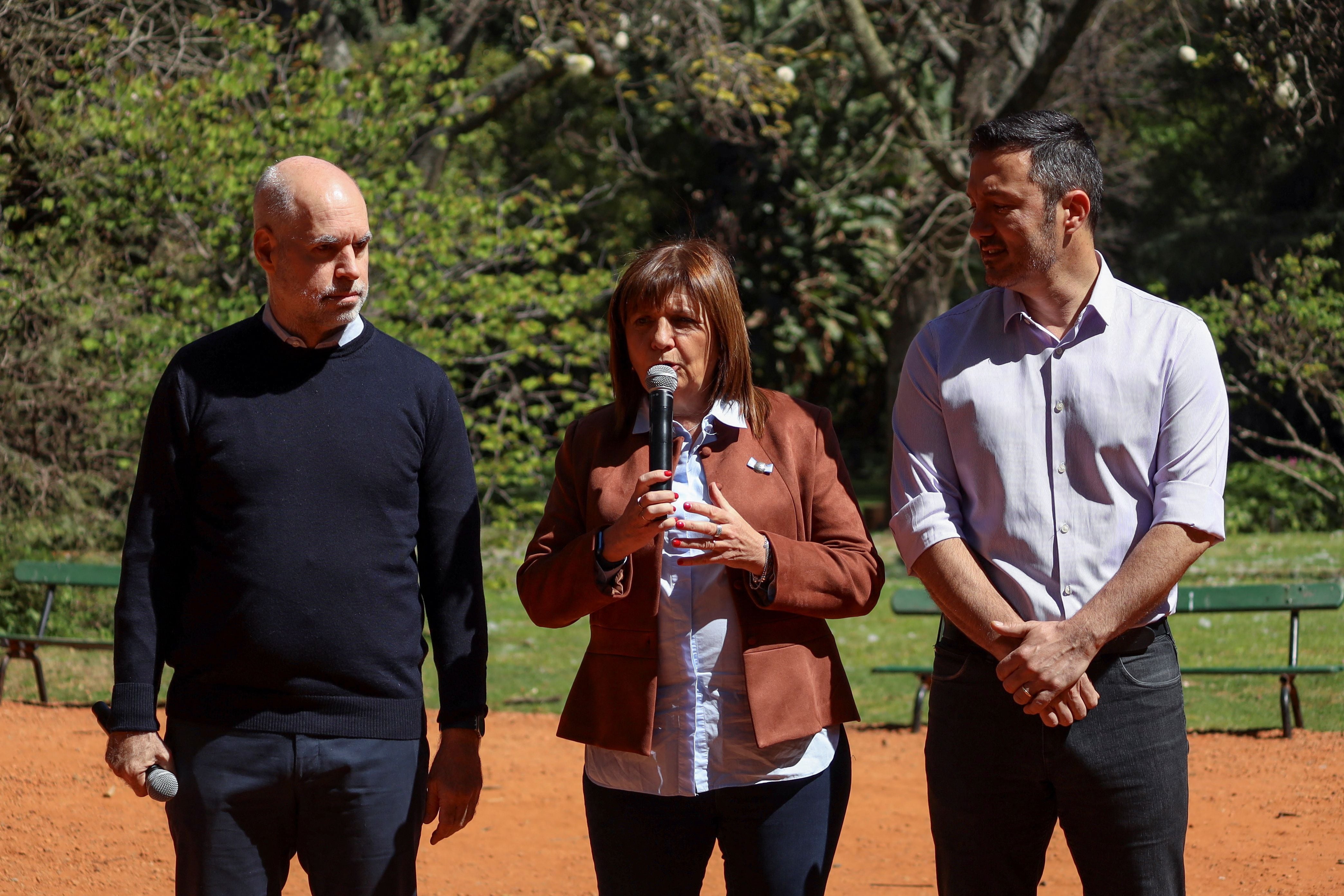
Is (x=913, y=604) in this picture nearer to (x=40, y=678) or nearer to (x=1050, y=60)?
(x=40, y=678)

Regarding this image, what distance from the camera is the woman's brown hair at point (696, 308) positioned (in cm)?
291

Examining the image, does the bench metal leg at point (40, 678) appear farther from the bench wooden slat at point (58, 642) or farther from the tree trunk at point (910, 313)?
the tree trunk at point (910, 313)

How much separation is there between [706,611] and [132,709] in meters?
1.20

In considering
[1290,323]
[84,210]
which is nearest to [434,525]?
[84,210]

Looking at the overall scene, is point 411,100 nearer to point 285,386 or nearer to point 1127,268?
point 285,386

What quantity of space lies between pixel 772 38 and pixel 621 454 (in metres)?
15.4

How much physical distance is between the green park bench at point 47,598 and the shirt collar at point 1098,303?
616 centimetres

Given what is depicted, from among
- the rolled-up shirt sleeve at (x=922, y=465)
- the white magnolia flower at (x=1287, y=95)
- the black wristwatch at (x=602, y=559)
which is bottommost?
the black wristwatch at (x=602, y=559)

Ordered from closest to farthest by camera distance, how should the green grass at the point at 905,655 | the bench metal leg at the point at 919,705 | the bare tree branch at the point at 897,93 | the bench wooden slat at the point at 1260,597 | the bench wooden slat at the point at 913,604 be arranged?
the bench wooden slat at the point at 1260,597 < the bench metal leg at the point at 919,705 < the bench wooden slat at the point at 913,604 < the green grass at the point at 905,655 < the bare tree branch at the point at 897,93

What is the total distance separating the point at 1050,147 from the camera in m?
2.88

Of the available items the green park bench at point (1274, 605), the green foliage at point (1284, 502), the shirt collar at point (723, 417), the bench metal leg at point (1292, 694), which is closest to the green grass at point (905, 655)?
the bench metal leg at point (1292, 694)

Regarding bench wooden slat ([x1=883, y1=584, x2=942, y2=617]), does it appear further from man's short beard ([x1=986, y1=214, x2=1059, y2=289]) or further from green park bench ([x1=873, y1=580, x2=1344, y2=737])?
man's short beard ([x1=986, y1=214, x2=1059, y2=289])

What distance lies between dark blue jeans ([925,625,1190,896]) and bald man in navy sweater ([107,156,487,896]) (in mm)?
1056

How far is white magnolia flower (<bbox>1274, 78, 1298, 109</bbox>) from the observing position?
34.1ft
